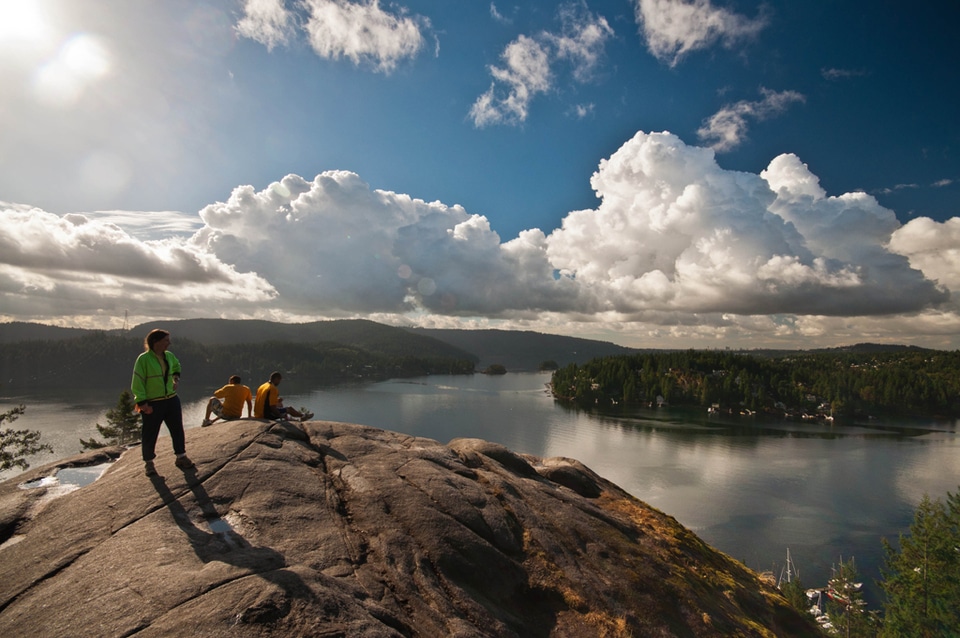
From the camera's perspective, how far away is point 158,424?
11.6 meters

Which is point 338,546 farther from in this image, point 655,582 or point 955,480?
point 955,480

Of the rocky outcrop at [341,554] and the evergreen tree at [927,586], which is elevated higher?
Result: the rocky outcrop at [341,554]

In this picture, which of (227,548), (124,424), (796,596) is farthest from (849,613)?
(124,424)

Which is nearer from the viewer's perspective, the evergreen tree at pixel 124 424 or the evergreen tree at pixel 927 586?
the evergreen tree at pixel 927 586

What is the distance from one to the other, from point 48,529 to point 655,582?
13794 mm

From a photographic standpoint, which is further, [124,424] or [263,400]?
[124,424]

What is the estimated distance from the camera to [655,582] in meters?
12.4

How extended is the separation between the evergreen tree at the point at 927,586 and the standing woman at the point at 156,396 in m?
46.9

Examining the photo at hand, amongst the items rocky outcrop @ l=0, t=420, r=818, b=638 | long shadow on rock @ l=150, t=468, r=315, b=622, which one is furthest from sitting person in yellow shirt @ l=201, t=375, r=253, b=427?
long shadow on rock @ l=150, t=468, r=315, b=622

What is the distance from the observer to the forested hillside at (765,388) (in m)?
164

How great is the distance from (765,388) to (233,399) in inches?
7868

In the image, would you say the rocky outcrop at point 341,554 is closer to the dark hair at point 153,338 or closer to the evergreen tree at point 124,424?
the dark hair at point 153,338

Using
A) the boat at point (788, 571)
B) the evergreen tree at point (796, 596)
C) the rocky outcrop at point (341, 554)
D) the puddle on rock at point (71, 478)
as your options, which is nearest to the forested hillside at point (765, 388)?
the boat at point (788, 571)

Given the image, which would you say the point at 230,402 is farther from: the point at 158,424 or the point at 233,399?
the point at 158,424
